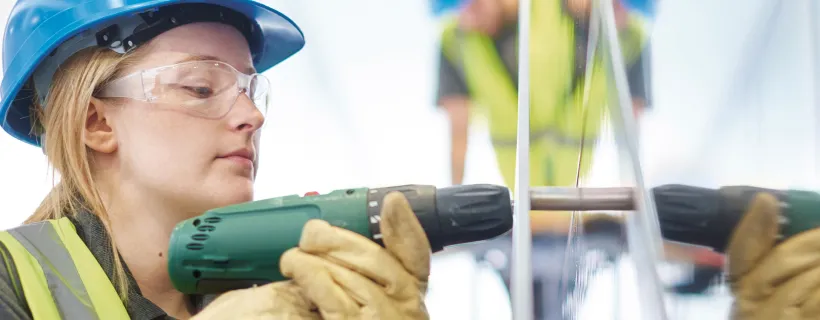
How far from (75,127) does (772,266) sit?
2.85ft

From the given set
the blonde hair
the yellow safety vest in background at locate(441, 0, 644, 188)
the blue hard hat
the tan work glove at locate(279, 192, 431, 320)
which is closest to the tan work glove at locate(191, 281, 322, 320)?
the tan work glove at locate(279, 192, 431, 320)

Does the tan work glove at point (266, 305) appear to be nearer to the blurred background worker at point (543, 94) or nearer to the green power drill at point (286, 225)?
the green power drill at point (286, 225)

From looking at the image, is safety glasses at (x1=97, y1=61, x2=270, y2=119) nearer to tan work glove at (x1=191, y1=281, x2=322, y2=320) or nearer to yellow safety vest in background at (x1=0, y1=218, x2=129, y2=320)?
yellow safety vest in background at (x1=0, y1=218, x2=129, y2=320)

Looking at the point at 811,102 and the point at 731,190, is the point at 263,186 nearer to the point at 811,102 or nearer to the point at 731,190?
the point at 811,102

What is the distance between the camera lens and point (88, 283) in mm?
763

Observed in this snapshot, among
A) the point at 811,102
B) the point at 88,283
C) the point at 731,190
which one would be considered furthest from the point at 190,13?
the point at 811,102

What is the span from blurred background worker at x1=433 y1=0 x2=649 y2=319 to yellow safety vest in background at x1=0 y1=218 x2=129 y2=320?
0.68m

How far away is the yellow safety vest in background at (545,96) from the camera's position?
4.57ft

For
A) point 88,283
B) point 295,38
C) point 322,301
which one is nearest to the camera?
point 322,301

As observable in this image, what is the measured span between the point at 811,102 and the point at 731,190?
0.96m

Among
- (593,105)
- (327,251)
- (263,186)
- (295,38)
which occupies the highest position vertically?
(295,38)

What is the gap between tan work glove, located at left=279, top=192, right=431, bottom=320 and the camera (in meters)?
0.56

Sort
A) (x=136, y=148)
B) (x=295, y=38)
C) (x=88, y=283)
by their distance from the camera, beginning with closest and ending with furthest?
(x=88, y=283), (x=136, y=148), (x=295, y=38)

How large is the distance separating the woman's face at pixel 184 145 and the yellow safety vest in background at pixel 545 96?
637 mm
